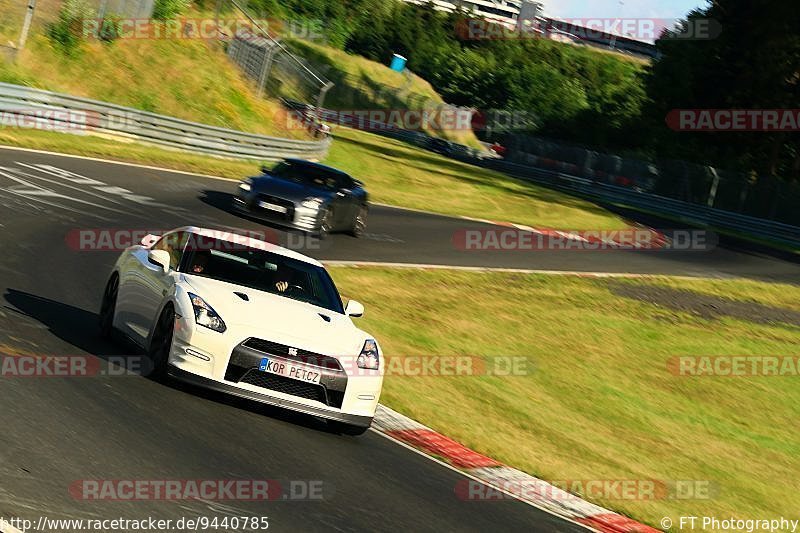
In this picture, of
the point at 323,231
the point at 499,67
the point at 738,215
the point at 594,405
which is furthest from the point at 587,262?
the point at 499,67

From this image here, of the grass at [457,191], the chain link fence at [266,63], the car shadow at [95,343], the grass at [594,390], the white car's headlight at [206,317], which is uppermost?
the chain link fence at [266,63]

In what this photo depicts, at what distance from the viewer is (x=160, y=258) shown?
1025cm

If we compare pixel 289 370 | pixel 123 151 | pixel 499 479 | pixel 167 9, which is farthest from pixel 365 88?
pixel 289 370

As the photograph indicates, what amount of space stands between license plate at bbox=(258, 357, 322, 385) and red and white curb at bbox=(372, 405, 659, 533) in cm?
142

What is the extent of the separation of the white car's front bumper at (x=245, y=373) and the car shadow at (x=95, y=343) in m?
0.55

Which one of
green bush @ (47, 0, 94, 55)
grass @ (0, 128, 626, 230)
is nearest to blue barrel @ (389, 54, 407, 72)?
grass @ (0, 128, 626, 230)

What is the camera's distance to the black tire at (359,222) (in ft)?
82.1

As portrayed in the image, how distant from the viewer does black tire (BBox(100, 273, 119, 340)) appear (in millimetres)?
11117

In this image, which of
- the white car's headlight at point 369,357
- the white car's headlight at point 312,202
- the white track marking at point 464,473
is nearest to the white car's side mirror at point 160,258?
the white car's headlight at point 369,357

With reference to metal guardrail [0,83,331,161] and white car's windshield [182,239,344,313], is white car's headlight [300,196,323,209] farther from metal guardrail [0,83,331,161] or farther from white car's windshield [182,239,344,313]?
white car's windshield [182,239,344,313]

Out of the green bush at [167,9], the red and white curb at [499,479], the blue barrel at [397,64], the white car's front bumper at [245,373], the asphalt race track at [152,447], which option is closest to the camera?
the asphalt race track at [152,447]

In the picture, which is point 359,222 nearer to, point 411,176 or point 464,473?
point 464,473

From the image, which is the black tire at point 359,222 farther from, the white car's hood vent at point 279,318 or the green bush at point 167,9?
the green bush at point 167,9

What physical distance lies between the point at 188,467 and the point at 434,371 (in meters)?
7.53
